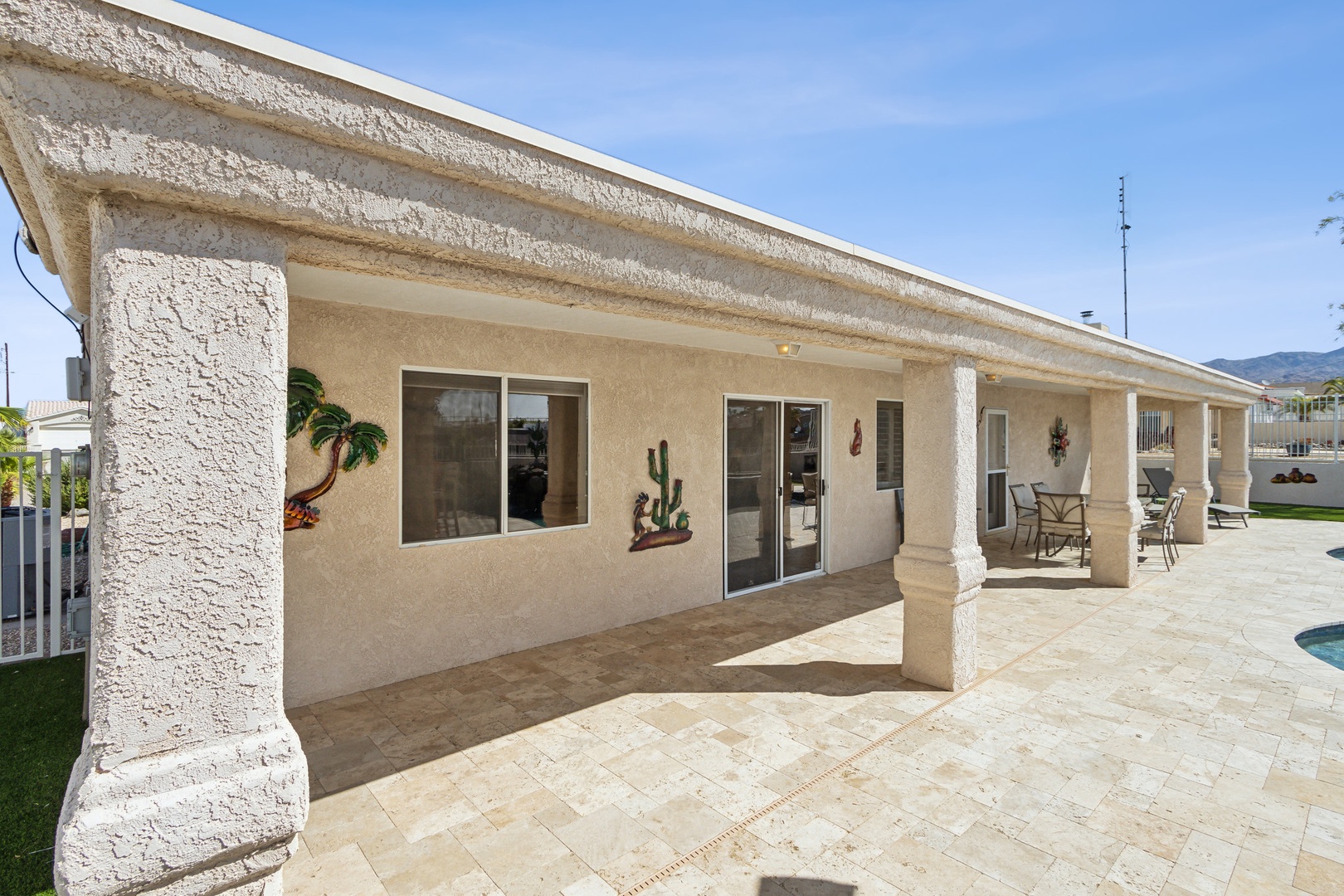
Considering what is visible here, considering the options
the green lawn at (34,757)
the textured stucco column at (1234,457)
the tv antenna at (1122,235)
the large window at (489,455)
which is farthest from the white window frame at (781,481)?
the tv antenna at (1122,235)

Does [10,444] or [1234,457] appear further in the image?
[1234,457]

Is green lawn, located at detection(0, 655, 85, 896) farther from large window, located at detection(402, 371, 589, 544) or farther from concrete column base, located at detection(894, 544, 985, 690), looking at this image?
concrete column base, located at detection(894, 544, 985, 690)

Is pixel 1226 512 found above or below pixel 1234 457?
below

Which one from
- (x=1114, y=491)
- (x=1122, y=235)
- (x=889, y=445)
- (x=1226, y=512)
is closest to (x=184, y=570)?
(x=889, y=445)

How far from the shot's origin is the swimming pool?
5.96 metres

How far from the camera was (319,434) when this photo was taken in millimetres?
4305

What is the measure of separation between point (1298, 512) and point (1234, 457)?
8.04ft

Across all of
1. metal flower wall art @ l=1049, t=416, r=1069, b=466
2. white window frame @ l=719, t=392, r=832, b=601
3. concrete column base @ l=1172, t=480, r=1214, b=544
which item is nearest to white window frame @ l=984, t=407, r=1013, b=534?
metal flower wall art @ l=1049, t=416, r=1069, b=466

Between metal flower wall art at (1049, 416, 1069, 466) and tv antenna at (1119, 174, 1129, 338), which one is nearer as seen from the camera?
metal flower wall art at (1049, 416, 1069, 466)

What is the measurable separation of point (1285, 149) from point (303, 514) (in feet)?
55.9

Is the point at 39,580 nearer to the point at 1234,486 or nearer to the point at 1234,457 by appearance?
the point at 1234,486

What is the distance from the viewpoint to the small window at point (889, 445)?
29.6ft

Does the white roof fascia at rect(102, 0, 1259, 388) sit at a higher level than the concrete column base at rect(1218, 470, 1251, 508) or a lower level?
higher

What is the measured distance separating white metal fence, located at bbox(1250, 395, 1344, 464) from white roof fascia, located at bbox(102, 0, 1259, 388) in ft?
64.3
